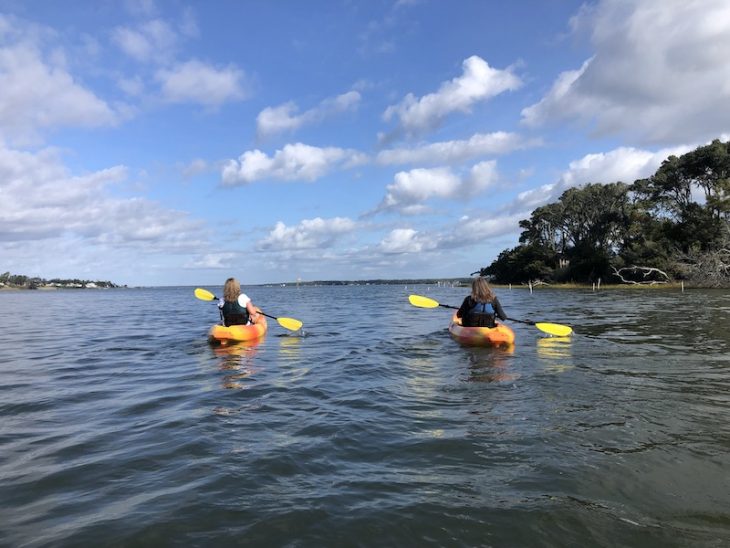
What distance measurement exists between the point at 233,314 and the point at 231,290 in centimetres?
72

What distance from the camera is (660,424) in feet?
17.3

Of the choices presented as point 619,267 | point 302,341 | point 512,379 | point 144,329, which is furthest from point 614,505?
point 619,267

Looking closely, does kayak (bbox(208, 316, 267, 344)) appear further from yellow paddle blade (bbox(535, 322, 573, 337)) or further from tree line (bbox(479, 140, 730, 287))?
tree line (bbox(479, 140, 730, 287))

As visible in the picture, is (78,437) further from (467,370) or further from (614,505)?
(467,370)

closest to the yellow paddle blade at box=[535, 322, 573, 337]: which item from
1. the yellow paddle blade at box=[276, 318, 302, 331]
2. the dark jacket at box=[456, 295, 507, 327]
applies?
the dark jacket at box=[456, 295, 507, 327]

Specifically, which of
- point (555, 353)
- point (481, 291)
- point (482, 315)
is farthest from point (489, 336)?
point (555, 353)

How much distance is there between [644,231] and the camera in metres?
52.3

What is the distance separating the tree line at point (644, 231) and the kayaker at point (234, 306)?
1565 inches

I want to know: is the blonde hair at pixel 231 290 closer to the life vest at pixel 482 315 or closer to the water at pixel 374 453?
the water at pixel 374 453

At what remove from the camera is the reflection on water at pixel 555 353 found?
891cm

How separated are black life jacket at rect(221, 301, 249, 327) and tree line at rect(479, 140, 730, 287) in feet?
131

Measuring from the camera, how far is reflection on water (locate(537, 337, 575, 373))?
8914mm

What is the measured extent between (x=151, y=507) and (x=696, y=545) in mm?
3673

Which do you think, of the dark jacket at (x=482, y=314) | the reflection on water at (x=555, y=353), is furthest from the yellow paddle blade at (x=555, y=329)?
the dark jacket at (x=482, y=314)
